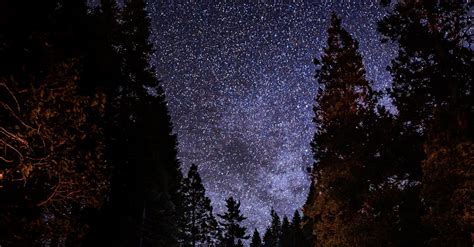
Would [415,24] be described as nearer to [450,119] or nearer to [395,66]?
[395,66]

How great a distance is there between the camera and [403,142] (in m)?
23.0

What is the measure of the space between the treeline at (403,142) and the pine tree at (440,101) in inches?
1.5

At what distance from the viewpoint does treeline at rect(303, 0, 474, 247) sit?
46.9ft

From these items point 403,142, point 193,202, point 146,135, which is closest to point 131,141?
point 146,135

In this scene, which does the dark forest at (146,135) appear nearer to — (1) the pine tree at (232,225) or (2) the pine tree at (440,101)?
(2) the pine tree at (440,101)

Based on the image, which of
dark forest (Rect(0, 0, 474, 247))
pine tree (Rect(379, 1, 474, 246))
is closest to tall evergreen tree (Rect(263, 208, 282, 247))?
dark forest (Rect(0, 0, 474, 247))

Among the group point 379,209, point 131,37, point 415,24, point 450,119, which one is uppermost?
point 131,37

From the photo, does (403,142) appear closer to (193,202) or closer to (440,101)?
(440,101)

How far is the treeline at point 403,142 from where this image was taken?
46.9ft

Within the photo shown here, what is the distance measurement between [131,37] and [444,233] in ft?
69.6

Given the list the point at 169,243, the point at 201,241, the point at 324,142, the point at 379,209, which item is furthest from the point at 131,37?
the point at 201,241

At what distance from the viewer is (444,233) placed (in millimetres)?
14516

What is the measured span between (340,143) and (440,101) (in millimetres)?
8015

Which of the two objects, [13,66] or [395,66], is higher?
[395,66]
